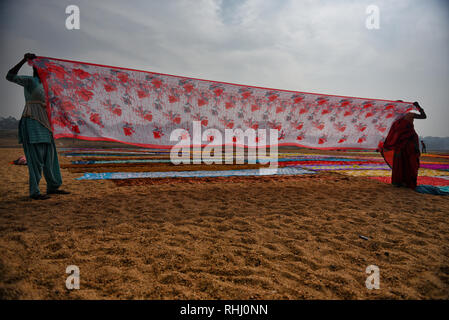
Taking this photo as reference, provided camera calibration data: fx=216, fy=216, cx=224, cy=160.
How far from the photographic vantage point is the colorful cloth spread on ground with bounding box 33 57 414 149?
3.30 meters

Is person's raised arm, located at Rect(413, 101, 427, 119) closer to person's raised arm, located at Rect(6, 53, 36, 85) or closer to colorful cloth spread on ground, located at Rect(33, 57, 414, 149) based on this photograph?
colorful cloth spread on ground, located at Rect(33, 57, 414, 149)

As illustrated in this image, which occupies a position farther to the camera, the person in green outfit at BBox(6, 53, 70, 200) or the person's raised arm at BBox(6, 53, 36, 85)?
the person in green outfit at BBox(6, 53, 70, 200)

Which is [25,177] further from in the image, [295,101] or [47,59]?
[295,101]

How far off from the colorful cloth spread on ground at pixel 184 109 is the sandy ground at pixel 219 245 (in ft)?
3.88

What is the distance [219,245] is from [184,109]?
8.55 ft

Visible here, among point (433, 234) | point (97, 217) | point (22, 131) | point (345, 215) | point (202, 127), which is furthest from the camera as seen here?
point (202, 127)

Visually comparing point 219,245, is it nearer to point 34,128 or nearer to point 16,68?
point 34,128

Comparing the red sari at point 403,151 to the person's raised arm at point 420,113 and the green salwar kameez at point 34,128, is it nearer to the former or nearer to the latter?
the person's raised arm at point 420,113

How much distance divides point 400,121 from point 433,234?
3.36 metres

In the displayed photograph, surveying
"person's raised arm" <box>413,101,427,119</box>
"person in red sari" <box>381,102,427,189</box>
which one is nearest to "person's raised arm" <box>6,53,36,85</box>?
"person in red sari" <box>381,102,427,189</box>

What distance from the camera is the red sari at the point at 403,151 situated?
477cm

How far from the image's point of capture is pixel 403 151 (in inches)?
194

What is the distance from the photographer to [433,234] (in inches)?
96.4
